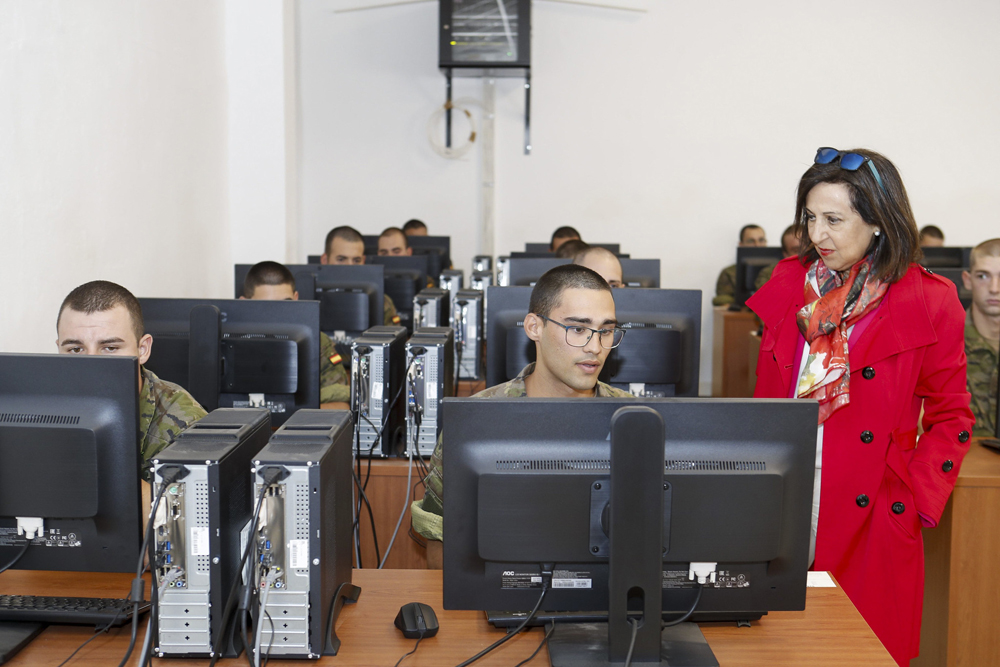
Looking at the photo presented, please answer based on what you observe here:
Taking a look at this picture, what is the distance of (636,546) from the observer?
3.80 ft

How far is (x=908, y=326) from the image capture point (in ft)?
5.88

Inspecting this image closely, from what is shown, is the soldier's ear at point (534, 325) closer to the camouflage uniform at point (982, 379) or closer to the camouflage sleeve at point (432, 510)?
the camouflage sleeve at point (432, 510)

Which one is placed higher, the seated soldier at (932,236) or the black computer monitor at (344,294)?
the seated soldier at (932,236)

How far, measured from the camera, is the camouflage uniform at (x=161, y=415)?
188cm

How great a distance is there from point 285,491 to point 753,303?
130 cm

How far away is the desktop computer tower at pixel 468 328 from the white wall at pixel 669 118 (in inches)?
155

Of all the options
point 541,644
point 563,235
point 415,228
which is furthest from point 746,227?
point 541,644

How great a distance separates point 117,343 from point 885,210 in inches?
67.2

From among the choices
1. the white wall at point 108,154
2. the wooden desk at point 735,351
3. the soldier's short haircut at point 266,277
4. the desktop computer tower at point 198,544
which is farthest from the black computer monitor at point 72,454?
the wooden desk at point 735,351

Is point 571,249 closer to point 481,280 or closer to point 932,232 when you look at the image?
point 481,280

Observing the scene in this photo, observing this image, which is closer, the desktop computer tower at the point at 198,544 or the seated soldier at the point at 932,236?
the desktop computer tower at the point at 198,544

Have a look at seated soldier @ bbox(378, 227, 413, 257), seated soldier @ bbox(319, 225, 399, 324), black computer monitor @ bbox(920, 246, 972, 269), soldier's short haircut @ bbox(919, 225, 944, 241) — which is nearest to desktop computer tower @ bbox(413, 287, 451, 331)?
seated soldier @ bbox(319, 225, 399, 324)

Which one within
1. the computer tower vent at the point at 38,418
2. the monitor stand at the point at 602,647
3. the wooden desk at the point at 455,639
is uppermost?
the computer tower vent at the point at 38,418

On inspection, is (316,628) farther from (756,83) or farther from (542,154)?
(756,83)
